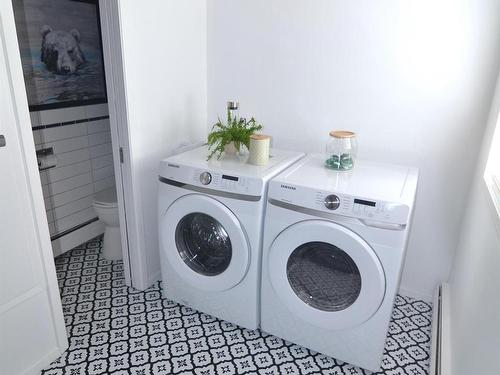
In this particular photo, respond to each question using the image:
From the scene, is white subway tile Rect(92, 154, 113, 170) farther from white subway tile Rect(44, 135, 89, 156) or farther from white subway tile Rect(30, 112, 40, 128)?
white subway tile Rect(30, 112, 40, 128)

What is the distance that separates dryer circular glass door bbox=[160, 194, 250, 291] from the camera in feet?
5.79

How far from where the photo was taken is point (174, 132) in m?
2.28

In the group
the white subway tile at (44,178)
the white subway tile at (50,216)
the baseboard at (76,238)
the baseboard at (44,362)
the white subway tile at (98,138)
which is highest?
the white subway tile at (98,138)

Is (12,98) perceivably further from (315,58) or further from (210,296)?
(315,58)

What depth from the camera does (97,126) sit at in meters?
2.77

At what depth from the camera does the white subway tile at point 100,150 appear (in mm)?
2756

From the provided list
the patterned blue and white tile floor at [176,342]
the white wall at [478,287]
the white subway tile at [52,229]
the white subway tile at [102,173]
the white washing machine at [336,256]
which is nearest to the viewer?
the white wall at [478,287]

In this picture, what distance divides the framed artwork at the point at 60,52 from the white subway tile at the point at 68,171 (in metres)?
0.40

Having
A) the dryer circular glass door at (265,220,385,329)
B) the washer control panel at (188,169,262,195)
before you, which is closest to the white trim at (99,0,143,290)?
the washer control panel at (188,169,262,195)

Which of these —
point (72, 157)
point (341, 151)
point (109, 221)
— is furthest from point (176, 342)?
point (72, 157)

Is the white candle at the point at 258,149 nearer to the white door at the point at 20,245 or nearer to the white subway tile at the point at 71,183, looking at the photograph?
the white door at the point at 20,245

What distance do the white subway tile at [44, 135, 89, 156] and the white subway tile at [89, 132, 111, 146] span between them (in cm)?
4

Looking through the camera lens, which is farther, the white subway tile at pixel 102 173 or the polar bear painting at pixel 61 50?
the white subway tile at pixel 102 173

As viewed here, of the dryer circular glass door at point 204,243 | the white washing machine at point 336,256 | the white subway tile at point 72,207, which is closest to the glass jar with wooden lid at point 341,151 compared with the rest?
the white washing machine at point 336,256
